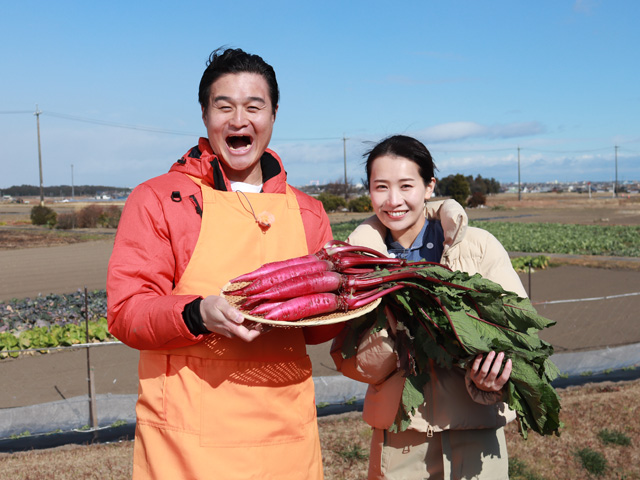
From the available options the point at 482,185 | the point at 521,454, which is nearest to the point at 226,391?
the point at 521,454

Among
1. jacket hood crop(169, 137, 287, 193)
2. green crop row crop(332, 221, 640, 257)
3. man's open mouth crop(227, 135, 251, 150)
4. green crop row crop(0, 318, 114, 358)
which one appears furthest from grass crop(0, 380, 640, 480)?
green crop row crop(332, 221, 640, 257)

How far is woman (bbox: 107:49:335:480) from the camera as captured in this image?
1.90m

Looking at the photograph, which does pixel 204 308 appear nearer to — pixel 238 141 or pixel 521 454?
pixel 238 141

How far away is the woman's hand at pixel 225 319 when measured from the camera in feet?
5.51

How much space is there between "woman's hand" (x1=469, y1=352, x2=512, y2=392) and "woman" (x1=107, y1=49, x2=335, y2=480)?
63 centimetres

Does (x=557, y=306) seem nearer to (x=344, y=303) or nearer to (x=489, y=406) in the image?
(x=489, y=406)

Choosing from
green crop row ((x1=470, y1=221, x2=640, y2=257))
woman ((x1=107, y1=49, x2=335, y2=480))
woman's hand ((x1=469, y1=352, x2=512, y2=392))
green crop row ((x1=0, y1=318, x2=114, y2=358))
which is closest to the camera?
woman ((x1=107, y1=49, x2=335, y2=480))

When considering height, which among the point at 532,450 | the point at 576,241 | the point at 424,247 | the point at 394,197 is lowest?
the point at 532,450

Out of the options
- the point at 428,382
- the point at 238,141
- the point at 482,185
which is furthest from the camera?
the point at 482,185

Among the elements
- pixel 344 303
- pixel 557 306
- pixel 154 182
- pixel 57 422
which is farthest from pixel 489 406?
pixel 557 306

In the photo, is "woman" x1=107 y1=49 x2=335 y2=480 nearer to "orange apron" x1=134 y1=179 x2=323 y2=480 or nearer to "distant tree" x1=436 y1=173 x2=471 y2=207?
"orange apron" x1=134 y1=179 x2=323 y2=480

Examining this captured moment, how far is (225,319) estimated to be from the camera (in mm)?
1690

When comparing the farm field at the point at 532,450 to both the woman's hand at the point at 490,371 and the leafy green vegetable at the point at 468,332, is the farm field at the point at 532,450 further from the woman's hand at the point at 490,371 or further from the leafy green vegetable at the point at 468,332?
the woman's hand at the point at 490,371

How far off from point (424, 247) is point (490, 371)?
0.64 m
